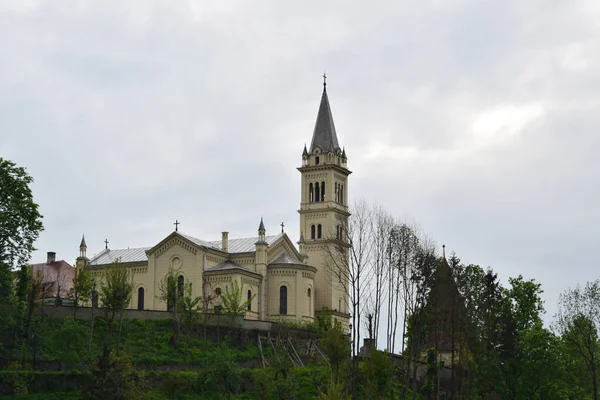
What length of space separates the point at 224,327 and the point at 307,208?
32.3 metres

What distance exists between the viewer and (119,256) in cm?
10519

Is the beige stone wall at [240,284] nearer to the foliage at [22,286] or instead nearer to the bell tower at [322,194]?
the bell tower at [322,194]

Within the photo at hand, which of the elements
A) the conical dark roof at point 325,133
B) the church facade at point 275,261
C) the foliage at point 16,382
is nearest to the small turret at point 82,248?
the church facade at point 275,261

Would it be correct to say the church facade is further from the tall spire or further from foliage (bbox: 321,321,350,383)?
foliage (bbox: 321,321,350,383)

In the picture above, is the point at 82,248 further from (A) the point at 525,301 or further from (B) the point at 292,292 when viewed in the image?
(A) the point at 525,301

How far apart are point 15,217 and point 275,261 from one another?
38.6m

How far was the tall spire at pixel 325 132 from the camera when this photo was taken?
108562 mm

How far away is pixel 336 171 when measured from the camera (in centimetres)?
10781

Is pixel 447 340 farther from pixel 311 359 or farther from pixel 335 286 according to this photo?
pixel 335 286

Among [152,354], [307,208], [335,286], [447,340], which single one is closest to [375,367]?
[447,340]

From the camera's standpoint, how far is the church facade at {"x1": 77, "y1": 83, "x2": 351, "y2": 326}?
94.4 m

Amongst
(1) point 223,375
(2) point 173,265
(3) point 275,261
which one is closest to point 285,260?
(3) point 275,261

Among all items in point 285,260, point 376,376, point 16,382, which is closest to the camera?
point 16,382

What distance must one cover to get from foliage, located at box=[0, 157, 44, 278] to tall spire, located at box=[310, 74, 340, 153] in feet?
164
